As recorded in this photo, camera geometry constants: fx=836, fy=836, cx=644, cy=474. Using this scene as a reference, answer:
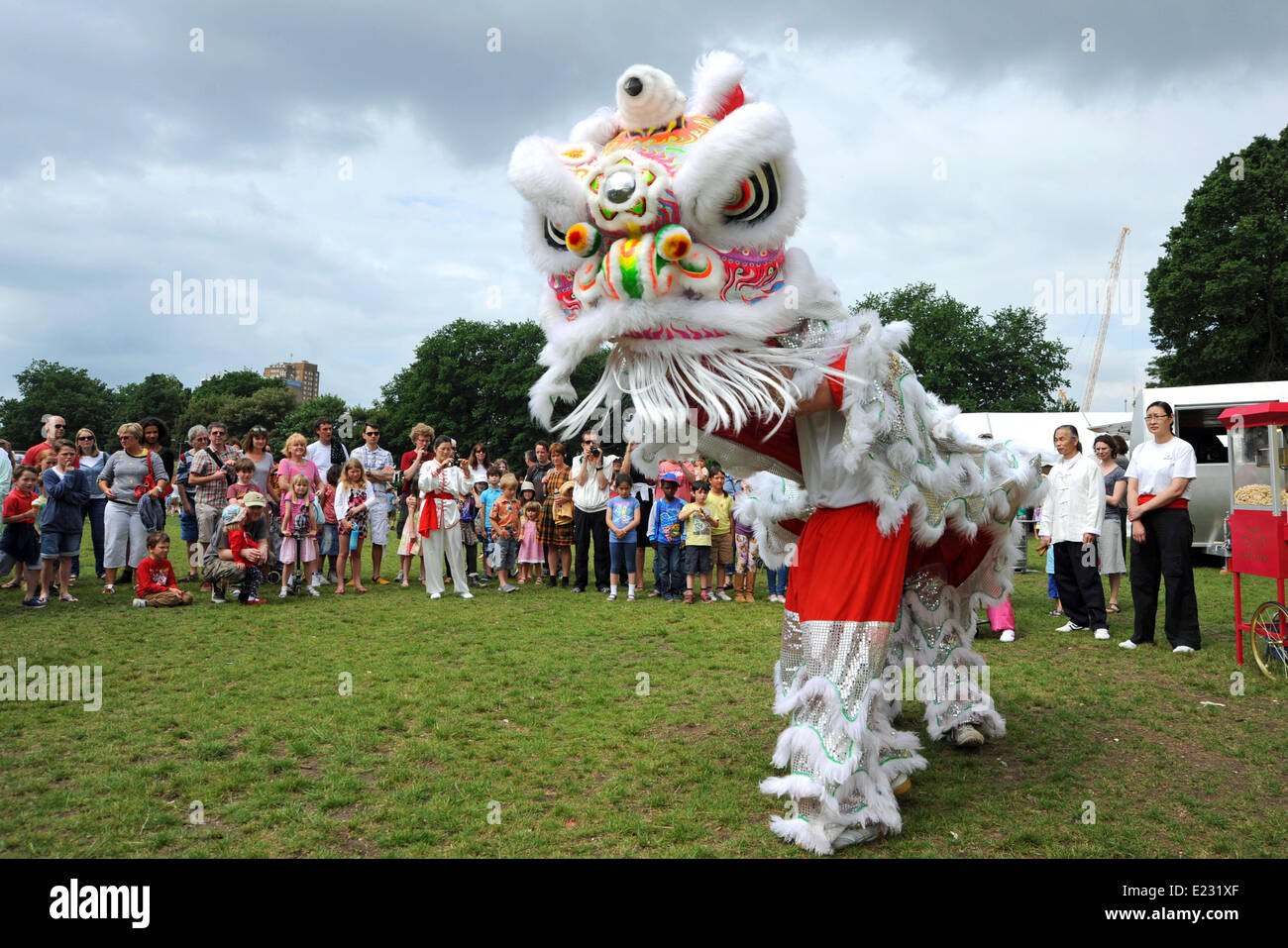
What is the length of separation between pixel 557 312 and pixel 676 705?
3.24 meters

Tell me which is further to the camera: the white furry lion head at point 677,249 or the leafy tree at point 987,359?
the leafy tree at point 987,359

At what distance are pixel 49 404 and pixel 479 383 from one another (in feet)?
134

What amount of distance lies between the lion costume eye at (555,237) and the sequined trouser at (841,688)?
1.58m

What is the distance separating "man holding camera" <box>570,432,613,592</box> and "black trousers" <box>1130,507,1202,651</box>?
607 centimetres

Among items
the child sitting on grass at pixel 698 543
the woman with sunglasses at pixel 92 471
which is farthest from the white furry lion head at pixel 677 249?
the woman with sunglasses at pixel 92 471

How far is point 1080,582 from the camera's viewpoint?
27.3 feet

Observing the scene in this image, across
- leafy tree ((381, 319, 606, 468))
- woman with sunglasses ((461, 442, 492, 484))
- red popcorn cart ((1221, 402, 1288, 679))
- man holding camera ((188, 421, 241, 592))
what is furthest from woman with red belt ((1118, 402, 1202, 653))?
leafy tree ((381, 319, 606, 468))

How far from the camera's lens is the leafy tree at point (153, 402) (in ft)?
231

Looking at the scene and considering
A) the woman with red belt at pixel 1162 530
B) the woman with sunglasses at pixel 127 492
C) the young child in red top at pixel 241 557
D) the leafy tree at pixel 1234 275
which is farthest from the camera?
the leafy tree at pixel 1234 275

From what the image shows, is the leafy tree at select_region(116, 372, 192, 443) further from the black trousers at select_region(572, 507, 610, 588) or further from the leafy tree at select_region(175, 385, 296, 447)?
the black trousers at select_region(572, 507, 610, 588)

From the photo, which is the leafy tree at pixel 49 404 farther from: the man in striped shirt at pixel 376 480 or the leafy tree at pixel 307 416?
the man in striped shirt at pixel 376 480

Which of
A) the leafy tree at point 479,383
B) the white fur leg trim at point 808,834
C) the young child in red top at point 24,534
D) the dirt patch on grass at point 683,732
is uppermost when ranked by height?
→ the leafy tree at point 479,383
